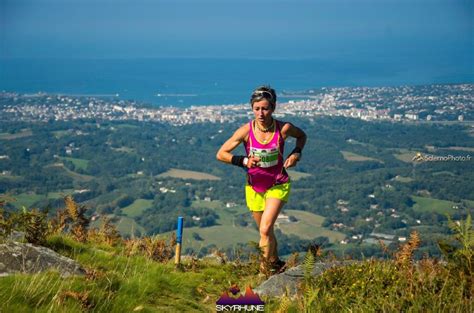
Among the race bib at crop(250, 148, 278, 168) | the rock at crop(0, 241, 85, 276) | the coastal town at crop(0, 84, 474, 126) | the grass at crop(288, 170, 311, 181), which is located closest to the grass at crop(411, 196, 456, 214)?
the grass at crop(288, 170, 311, 181)

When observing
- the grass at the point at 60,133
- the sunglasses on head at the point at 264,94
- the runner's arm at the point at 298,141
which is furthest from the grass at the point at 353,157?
the sunglasses on head at the point at 264,94

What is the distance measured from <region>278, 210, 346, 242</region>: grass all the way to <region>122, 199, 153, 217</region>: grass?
12.3m

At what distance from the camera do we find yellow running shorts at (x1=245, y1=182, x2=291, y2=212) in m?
6.96

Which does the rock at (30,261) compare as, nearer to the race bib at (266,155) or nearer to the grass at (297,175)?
the race bib at (266,155)

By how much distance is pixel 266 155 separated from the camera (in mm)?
6836

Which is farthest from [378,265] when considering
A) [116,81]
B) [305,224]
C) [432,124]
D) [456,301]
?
[116,81]

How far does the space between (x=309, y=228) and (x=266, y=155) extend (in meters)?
41.9

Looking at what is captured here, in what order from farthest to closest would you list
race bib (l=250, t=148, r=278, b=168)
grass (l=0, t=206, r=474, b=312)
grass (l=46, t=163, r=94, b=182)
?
grass (l=46, t=163, r=94, b=182)
race bib (l=250, t=148, r=278, b=168)
grass (l=0, t=206, r=474, b=312)

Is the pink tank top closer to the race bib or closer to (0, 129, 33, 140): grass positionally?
the race bib

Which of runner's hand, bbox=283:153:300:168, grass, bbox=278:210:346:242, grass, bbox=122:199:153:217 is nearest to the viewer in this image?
runner's hand, bbox=283:153:300:168

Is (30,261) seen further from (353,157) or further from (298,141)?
(353,157)

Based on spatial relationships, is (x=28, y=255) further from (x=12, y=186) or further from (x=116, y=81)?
(x=116, y=81)

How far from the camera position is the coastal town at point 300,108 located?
96.3m

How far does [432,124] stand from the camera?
283ft
